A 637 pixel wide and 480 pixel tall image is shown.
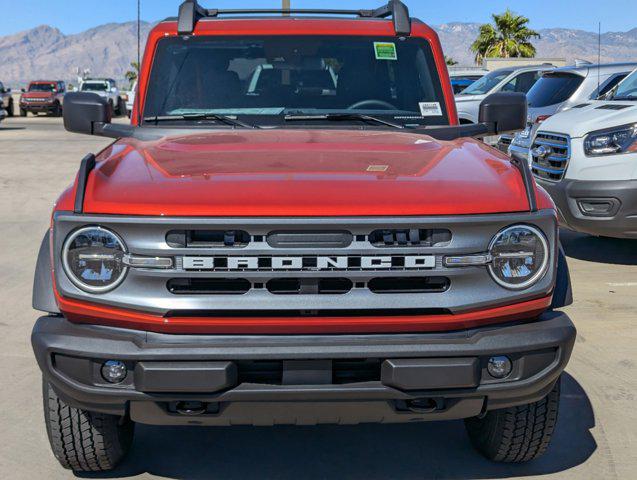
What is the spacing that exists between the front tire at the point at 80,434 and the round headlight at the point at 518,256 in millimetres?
1474

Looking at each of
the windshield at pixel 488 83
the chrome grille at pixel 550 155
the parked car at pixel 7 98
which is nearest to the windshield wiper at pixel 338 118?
the chrome grille at pixel 550 155

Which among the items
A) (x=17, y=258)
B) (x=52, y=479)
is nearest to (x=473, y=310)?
(x=52, y=479)

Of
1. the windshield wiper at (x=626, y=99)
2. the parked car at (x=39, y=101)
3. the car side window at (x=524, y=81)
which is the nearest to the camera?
the windshield wiper at (x=626, y=99)

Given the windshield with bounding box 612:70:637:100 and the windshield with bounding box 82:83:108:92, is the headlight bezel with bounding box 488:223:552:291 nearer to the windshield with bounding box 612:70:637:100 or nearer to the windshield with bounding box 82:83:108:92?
the windshield with bounding box 612:70:637:100

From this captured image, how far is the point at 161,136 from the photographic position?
4145 mm

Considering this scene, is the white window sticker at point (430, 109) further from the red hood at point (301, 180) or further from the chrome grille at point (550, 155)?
the chrome grille at point (550, 155)

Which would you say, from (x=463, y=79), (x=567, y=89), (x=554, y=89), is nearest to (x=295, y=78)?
(x=567, y=89)

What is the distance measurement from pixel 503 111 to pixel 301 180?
5.61 feet

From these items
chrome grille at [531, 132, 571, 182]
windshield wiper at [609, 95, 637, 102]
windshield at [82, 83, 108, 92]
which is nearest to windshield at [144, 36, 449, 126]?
chrome grille at [531, 132, 571, 182]

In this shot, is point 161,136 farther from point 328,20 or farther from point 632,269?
point 632,269

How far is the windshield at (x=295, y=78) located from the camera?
4453 mm

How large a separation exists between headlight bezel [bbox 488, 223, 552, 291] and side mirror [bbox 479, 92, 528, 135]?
4.86 feet

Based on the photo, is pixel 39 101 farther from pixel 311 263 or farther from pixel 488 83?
pixel 311 263

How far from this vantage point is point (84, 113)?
14.7ft
